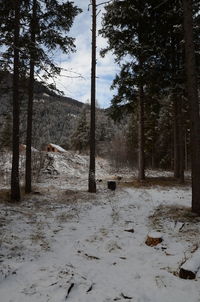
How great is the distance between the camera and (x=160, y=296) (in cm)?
396

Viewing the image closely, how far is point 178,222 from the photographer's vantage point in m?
7.30

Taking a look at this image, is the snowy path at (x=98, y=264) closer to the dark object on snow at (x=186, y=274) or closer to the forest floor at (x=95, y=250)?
the forest floor at (x=95, y=250)

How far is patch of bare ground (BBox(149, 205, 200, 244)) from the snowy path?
7cm

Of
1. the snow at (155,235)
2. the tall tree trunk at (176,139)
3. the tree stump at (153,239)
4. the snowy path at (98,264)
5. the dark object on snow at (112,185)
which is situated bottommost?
the snowy path at (98,264)

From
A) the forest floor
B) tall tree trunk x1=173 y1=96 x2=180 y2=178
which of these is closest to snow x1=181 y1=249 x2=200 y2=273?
the forest floor

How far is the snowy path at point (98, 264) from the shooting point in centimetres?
397

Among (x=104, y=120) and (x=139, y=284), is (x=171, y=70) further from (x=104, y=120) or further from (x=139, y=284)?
(x=104, y=120)

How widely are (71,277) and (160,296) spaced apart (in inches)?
60.8

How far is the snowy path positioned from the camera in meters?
3.97

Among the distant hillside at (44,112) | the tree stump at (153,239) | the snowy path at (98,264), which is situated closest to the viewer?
the snowy path at (98,264)

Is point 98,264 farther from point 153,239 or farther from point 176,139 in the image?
point 176,139

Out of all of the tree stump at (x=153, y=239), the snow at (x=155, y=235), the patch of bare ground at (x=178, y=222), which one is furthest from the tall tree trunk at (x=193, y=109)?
the tree stump at (x=153, y=239)

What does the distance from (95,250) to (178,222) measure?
2877 mm

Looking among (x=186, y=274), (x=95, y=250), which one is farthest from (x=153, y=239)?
(x=186, y=274)
